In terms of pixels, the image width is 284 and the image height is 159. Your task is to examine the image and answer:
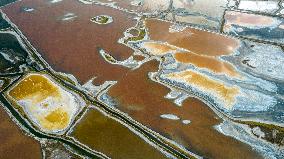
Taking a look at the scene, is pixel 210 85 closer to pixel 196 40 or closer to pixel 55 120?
pixel 196 40

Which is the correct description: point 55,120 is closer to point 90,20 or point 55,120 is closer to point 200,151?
point 200,151

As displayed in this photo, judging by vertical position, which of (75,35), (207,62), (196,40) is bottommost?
(75,35)

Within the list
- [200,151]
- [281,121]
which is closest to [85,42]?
[200,151]

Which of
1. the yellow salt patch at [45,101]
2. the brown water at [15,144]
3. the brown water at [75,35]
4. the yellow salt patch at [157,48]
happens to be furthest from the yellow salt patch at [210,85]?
the brown water at [15,144]

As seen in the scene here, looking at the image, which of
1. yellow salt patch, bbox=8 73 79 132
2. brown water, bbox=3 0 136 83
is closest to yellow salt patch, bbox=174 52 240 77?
brown water, bbox=3 0 136 83

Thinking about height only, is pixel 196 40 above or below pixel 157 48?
above

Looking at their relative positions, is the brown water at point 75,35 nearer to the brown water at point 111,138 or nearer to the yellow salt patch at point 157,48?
the yellow salt patch at point 157,48

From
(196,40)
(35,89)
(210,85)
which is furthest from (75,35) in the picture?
(210,85)

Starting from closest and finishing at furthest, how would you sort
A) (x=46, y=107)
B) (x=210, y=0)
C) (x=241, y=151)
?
(x=241, y=151) < (x=46, y=107) < (x=210, y=0)
